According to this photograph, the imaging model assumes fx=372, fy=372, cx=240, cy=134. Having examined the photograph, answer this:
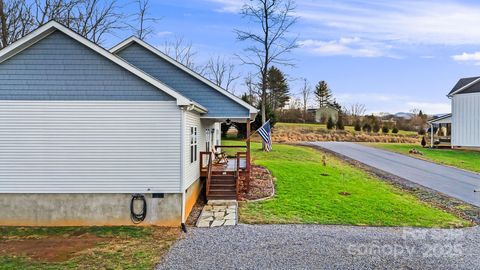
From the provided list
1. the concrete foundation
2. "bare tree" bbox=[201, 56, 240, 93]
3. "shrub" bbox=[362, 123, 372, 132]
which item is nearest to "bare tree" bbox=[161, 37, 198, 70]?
"bare tree" bbox=[201, 56, 240, 93]

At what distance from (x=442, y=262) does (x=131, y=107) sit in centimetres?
882

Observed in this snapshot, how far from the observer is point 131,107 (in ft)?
35.8

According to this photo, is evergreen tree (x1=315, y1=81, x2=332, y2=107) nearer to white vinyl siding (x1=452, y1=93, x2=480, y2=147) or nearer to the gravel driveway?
white vinyl siding (x1=452, y1=93, x2=480, y2=147)

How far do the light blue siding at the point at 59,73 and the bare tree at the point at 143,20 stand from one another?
18762mm

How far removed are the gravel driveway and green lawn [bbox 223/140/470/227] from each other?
0.80 meters

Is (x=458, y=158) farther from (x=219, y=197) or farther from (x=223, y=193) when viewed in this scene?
(x=219, y=197)

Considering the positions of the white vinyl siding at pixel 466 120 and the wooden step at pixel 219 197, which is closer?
the wooden step at pixel 219 197

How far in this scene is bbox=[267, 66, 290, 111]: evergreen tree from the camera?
57.8 meters

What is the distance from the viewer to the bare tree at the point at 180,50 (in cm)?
4303

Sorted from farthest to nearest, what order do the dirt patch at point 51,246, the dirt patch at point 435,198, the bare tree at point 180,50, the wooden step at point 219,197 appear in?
the bare tree at point 180,50, the wooden step at point 219,197, the dirt patch at point 435,198, the dirt patch at point 51,246

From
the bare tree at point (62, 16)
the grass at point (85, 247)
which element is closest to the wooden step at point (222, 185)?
the grass at point (85, 247)

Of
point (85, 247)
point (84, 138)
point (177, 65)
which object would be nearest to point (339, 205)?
point (177, 65)

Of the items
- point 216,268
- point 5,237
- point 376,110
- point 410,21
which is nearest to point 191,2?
point 410,21

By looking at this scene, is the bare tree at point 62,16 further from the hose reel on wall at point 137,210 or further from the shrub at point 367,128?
the shrub at point 367,128
